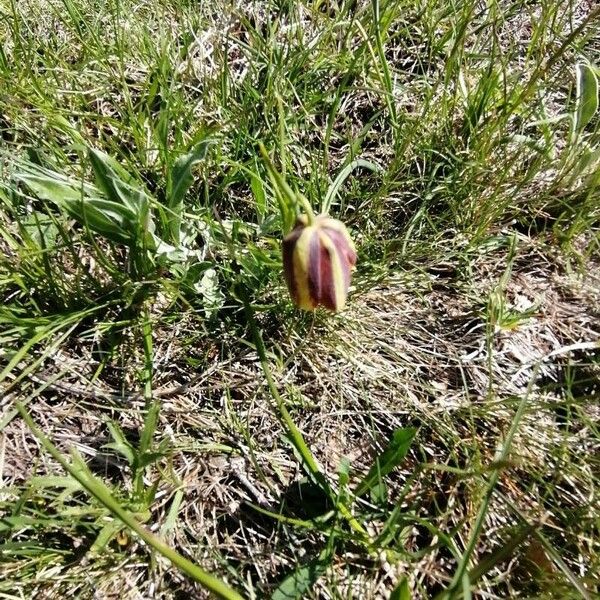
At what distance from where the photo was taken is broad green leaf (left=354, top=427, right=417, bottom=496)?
43.4 inches

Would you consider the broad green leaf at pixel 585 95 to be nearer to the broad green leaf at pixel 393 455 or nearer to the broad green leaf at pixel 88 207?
the broad green leaf at pixel 393 455

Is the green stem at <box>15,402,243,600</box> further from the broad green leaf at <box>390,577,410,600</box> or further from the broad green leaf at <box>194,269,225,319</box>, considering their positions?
the broad green leaf at <box>194,269,225,319</box>

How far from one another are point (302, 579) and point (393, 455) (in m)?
0.24

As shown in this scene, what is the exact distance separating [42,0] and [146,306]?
825mm

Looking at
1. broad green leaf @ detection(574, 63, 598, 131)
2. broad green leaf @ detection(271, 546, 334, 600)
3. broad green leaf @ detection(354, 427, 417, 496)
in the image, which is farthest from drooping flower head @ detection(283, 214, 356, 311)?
broad green leaf @ detection(574, 63, 598, 131)

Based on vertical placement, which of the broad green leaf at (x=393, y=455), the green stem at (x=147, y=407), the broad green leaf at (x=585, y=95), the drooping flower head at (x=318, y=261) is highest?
the broad green leaf at (x=585, y=95)

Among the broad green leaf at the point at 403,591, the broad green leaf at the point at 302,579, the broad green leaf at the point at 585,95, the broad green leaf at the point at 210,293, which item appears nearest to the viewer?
the broad green leaf at the point at 403,591

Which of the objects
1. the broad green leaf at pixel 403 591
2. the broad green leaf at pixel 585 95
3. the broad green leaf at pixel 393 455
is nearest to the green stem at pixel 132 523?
the broad green leaf at pixel 403 591

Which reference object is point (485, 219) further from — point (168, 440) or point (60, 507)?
point (60, 507)

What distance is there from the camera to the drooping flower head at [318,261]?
962 millimetres

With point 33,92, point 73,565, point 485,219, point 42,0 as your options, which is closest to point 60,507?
point 73,565

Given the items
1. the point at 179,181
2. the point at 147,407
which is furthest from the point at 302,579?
the point at 179,181

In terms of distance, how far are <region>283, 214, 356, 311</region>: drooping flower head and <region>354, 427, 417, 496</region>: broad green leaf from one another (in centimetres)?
25

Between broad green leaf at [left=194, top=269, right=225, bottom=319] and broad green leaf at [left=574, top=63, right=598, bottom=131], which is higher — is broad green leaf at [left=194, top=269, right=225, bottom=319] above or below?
below
